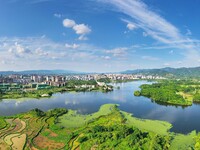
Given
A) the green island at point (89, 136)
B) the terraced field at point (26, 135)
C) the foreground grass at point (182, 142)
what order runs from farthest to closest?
the foreground grass at point (182, 142)
the terraced field at point (26, 135)
the green island at point (89, 136)

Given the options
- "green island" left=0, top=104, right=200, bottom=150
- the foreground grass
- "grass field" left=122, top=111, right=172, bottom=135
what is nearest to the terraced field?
"green island" left=0, top=104, right=200, bottom=150

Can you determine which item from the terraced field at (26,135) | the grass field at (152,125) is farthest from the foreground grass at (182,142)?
the terraced field at (26,135)

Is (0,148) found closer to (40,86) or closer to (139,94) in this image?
(139,94)

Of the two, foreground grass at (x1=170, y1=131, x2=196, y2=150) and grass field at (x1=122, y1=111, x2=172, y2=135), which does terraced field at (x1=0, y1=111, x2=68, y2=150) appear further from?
grass field at (x1=122, y1=111, x2=172, y2=135)

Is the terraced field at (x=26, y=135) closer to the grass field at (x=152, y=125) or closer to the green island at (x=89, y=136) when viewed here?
the green island at (x=89, y=136)

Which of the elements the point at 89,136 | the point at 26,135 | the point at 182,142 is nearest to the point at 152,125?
the point at 182,142

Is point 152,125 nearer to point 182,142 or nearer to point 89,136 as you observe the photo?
point 182,142

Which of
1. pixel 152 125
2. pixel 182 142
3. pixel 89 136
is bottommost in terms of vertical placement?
pixel 182 142

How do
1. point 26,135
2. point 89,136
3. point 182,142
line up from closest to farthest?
point 89,136, point 182,142, point 26,135

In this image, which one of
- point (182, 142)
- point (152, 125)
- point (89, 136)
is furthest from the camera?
point (152, 125)

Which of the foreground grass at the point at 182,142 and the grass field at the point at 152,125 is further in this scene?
the grass field at the point at 152,125

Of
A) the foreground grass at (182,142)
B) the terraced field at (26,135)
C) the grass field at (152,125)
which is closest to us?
the terraced field at (26,135)
